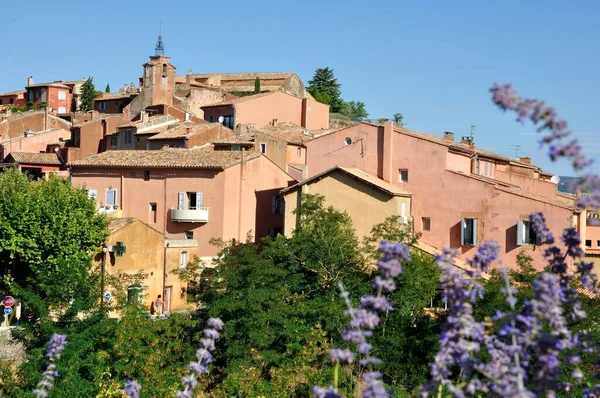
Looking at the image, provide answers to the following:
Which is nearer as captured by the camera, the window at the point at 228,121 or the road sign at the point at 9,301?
the road sign at the point at 9,301

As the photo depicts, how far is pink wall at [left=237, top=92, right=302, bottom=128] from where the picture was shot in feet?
176

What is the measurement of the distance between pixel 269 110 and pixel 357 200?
2187cm

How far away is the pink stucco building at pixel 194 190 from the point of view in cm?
3866

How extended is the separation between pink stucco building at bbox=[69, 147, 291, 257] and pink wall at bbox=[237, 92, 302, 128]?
11705 mm

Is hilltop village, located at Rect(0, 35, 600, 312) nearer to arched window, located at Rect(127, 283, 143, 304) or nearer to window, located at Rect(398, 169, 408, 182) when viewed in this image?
window, located at Rect(398, 169, 408, 182)

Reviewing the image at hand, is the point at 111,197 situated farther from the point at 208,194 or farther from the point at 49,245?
the point at 49,245

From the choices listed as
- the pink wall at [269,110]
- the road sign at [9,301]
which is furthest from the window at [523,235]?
the pink wall at [269,110]

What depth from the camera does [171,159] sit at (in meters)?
40.7

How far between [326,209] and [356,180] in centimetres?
177

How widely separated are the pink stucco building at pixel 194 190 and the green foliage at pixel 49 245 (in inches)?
282

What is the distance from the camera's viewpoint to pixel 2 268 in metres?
31.1

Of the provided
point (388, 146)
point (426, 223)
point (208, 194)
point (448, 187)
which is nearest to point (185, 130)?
point (208, 194)

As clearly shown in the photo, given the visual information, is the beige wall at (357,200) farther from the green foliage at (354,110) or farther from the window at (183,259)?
the green foliage at (354,110)

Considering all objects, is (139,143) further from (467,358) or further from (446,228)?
(467,358)
